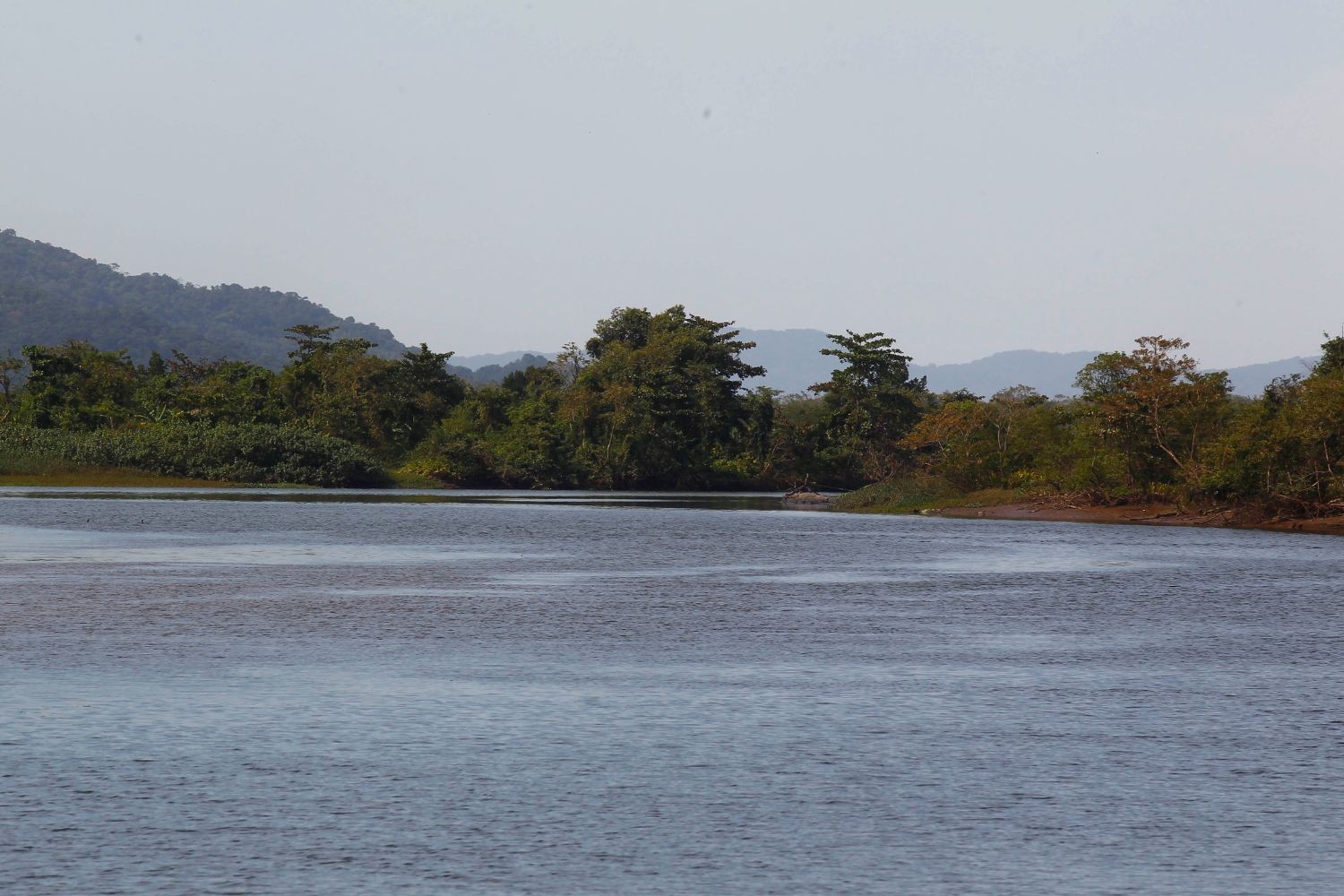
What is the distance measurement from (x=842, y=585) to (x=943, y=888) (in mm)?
23324

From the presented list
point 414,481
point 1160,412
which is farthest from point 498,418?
point 1160,412

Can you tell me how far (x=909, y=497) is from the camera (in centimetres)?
8588

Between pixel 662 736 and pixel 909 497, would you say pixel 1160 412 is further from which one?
pixel 662 736

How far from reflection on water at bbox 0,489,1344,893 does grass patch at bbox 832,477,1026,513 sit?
49.8 metres

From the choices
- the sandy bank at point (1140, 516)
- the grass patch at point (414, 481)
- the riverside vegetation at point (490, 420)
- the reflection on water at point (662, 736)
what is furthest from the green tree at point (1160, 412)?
the grass patch at point (414, 481)

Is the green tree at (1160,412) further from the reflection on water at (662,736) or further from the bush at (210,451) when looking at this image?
the bush at (210,451)

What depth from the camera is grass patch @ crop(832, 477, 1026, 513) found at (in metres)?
82.4

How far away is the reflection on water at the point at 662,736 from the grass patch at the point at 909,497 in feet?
163

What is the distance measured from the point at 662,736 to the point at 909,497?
73.0 meters

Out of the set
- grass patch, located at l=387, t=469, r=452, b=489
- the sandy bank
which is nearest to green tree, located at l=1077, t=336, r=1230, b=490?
the sandy bank

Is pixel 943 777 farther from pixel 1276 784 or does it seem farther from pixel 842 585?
pixel 842 585

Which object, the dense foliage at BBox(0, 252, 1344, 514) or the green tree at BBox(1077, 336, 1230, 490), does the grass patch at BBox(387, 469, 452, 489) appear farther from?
the green tree at BBox(1077, 336, 1230, 490)

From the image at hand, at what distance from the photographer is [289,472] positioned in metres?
113

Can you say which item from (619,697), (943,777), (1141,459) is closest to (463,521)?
(1141,459)
